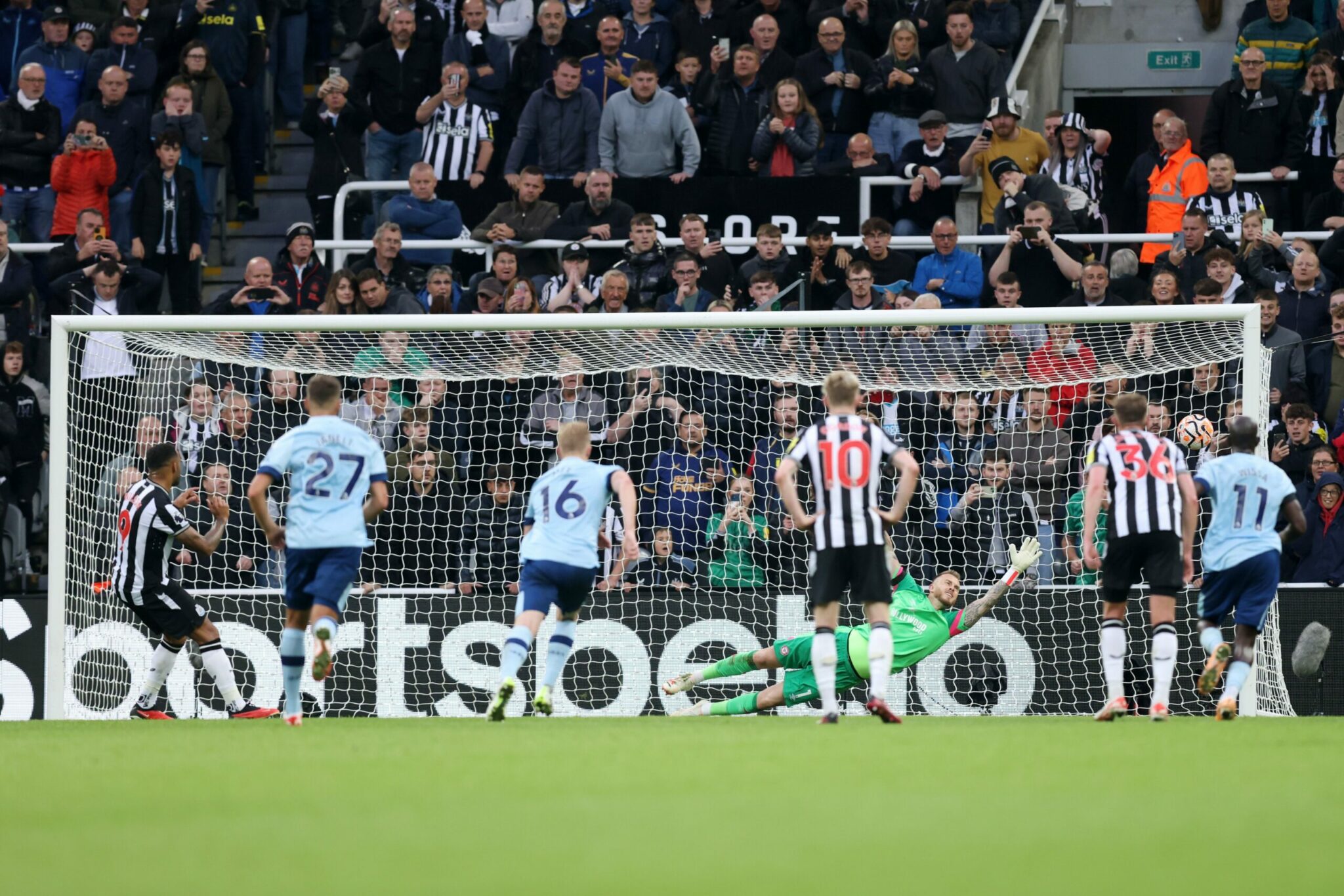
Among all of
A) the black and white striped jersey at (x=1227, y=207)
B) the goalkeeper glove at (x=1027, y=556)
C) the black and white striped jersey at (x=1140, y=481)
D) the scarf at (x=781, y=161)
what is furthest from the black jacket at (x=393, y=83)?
the black and white striped jersey at (x=1140, y=481)

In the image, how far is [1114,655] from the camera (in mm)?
10320

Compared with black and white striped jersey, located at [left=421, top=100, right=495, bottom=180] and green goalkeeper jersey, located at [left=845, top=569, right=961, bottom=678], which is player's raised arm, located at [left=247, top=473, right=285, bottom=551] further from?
black and white striped jersey, located at [left=421, top=100, right=495, bottom=180]

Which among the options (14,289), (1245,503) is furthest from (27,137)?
(1245,503)

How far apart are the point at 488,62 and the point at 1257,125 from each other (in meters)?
7.06

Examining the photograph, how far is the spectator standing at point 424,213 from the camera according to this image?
16469 mm

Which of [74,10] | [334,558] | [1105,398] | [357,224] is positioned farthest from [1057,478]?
[74,10]

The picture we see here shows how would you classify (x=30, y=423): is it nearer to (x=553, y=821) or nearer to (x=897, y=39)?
(x=897, y=39)

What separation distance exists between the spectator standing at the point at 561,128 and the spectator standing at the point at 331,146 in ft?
5.58

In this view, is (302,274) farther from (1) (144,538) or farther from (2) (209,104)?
(1) (144,538)

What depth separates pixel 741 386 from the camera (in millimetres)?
14008

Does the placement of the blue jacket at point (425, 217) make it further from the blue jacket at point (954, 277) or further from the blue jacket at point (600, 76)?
the blue jacket at point (954, 277)

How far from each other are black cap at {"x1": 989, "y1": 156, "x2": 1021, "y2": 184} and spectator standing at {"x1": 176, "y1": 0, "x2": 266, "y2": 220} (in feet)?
23.8

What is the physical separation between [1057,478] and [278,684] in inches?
226

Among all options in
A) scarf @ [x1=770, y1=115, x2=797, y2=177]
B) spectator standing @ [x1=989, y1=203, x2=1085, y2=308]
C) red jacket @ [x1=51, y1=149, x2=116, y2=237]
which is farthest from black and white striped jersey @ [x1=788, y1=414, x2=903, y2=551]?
red jacket @ [x1=51, y1=149, x2=116, y2=237]
